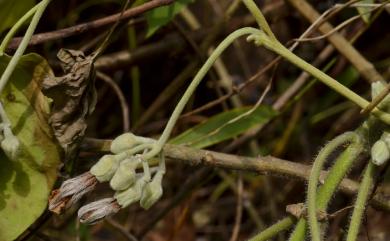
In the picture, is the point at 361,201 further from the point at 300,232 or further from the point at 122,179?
the point at 122,179

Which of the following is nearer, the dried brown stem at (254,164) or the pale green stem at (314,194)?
the pale green stem at (314,194)

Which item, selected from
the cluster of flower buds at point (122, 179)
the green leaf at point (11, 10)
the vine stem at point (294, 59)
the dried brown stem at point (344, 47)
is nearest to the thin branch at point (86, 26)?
the green leaf at point (11, 10)

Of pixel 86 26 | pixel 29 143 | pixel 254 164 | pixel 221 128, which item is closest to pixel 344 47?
pixel 221 128

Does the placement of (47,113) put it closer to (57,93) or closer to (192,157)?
(57,93)

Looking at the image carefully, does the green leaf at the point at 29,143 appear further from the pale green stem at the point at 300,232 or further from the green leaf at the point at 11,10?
the pale green stem at the point at 300,232

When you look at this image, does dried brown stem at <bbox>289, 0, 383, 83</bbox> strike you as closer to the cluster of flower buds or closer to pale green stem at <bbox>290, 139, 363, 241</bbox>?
pale green stem at <bbox>290, 139, 363, 241</bbox>

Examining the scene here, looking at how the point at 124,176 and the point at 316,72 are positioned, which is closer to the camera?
the point at 124,176

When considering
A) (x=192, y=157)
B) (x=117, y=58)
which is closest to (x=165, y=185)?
(x=117, y=58)

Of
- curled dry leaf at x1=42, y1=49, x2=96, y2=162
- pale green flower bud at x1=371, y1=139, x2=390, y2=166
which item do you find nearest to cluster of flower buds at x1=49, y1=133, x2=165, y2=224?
curled dry leaf at x1=42, y1=49, x2=96, y2=162
